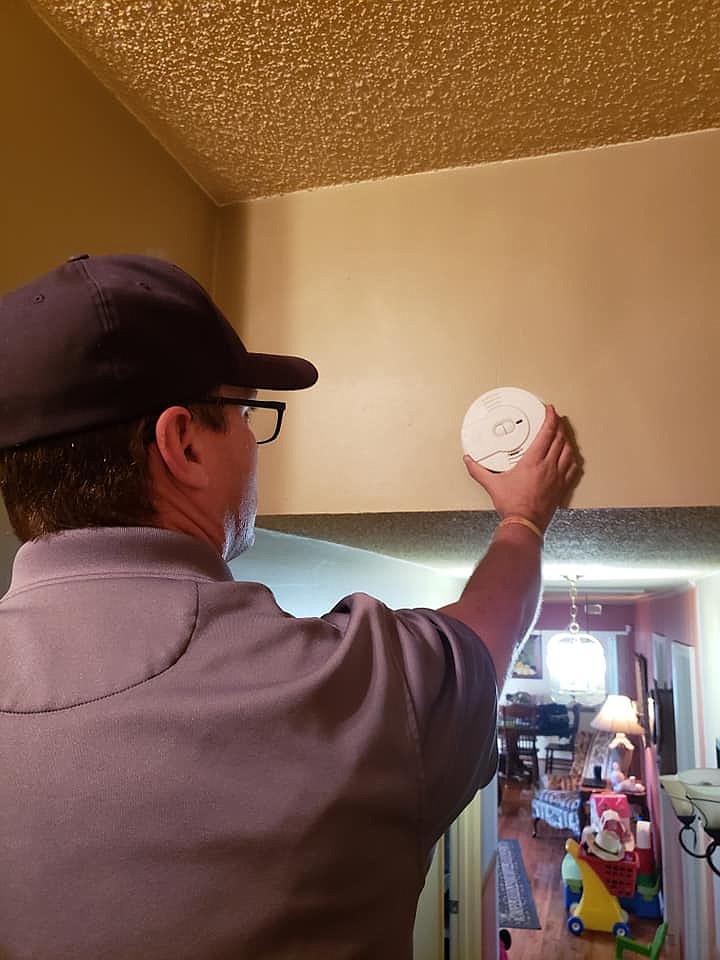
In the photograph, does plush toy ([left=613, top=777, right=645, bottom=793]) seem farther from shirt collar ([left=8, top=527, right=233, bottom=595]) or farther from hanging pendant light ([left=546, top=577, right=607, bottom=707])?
shirt collar ([left=8, top=527, right=233, bottom=595])

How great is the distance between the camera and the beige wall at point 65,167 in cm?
69

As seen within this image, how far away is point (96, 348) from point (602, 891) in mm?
5996

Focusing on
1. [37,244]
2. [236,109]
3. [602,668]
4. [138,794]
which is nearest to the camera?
[138,794]

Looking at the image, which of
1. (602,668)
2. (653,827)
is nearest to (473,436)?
(602,668)

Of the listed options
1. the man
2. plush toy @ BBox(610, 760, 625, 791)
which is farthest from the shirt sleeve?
plush toy @ BBox(610, 760, 625, 791)

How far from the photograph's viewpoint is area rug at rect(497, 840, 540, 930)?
17.1 ft

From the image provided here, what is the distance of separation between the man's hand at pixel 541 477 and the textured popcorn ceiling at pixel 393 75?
357 mm

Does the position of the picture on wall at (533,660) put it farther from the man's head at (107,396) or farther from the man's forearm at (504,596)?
the man's head at (107,396)

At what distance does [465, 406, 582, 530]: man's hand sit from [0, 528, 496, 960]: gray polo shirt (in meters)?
0.33

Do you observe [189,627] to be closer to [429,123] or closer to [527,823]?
[429,123]

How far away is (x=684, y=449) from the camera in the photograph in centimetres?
81

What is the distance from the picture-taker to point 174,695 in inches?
17.7

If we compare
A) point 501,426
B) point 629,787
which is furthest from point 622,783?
point 501,426

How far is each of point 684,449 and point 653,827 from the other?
5.88m
